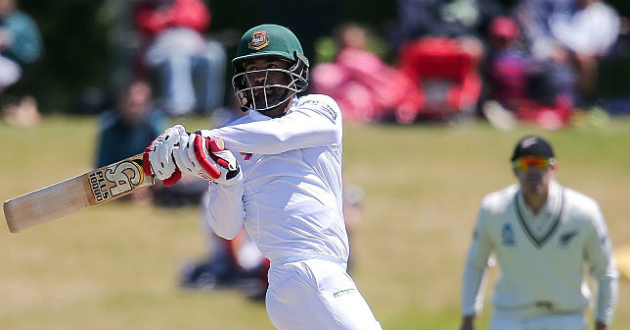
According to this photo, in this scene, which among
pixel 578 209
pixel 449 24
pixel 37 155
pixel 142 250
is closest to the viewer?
pixel 578 209

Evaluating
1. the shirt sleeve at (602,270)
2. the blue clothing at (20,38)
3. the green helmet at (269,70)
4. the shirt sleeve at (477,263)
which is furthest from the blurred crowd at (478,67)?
the green helmet at (269,70)

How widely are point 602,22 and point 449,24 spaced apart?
5.93ft

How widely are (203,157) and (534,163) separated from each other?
2328 mm

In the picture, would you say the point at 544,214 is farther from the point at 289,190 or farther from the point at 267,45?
the point at 267,45

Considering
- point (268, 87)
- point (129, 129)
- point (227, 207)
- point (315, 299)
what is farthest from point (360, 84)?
point (315, 299)

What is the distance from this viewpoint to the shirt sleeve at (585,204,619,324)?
6609 mm

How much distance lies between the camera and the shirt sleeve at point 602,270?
21.7ft

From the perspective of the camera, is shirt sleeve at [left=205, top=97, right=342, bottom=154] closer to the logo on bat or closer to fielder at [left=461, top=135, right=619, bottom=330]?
the logo on bat

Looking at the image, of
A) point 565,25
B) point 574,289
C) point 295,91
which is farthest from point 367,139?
point 295,91

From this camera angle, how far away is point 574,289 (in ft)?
22.0

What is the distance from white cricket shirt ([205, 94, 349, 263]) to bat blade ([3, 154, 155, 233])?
0.37 m

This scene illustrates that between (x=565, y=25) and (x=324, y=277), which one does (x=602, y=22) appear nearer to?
(x=565, y=25)

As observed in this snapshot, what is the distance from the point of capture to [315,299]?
5098 mm

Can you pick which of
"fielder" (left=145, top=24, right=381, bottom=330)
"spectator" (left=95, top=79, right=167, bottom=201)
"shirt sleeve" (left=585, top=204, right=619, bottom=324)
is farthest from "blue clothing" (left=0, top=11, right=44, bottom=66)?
"fielder" (left=145, top=24, right=381, bottom=330)
